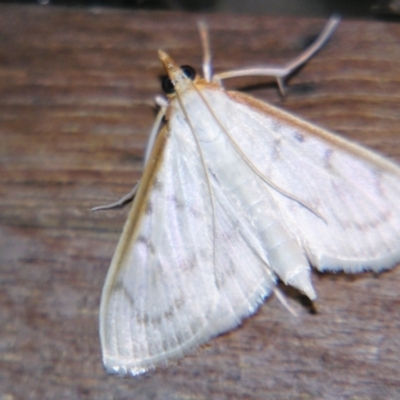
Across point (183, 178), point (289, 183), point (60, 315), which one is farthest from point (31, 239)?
point (289, 183)

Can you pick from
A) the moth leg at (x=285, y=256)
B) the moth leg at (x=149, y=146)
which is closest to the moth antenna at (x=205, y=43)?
the moth leg at (x=149, y=146)

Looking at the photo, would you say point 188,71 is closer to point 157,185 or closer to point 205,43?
point 205,43

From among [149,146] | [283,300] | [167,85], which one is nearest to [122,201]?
[149,146]

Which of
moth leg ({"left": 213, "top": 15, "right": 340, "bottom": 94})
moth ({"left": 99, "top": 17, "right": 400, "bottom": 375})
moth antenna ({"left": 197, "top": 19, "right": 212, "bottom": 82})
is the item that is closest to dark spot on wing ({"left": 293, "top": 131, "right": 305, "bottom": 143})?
moth ({"left": 99, "top": 17, "right": 400, "bottom": 375})

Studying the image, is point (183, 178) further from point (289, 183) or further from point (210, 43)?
point (210, 43)

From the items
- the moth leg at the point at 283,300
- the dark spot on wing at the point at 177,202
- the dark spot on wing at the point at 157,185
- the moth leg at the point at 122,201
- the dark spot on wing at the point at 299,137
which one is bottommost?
the moth leg at the point at 283,300

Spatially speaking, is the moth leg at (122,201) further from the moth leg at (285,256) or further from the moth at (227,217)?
the moth leg at (285,256)

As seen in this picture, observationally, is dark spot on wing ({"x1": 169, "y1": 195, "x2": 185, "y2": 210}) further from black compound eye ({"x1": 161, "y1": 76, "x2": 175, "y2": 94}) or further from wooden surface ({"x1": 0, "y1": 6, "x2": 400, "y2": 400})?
black compound eye ({"x1": 161, "y1": 76, "x2": 175, "y2": 94})

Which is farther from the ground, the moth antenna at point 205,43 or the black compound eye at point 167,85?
the moth antenna at point 205,43
